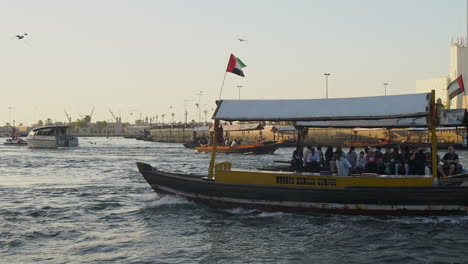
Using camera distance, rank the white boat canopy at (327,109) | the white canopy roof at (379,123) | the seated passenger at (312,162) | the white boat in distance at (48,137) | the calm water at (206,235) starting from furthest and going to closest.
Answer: the white boat in distance at (48,137) < the seated passenger at (312,162) < the white canopy roof at (379,123) < the white boat canopy at (327,109) < the calm water at (206,235)

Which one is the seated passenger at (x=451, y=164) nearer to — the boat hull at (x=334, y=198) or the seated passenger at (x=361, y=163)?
the boat hull at (x=334, y=198)

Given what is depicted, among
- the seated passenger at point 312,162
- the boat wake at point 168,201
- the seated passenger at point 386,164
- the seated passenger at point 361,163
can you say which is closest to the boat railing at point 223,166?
the boat wake at point 168,201

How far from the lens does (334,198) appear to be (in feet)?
48.0

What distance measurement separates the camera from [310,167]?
674 inches

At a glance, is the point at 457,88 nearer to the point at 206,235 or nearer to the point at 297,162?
the point at 297,162

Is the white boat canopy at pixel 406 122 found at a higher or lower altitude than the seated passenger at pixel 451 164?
higher

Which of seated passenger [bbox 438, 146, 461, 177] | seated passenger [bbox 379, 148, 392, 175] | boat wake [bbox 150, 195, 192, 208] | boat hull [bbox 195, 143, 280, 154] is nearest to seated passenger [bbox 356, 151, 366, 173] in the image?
seated passenger [bbox 379, 148, 392, 175]

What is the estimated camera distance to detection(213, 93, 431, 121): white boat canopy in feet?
45.4

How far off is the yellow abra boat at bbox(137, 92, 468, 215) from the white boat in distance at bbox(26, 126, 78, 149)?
57.3m

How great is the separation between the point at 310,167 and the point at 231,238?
4.92 meters

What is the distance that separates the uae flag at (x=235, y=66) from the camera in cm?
1722

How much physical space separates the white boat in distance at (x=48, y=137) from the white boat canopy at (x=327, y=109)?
191ft

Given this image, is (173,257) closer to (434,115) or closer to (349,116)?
(349,116)

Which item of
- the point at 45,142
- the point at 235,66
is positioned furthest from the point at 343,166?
the point at 45,142
